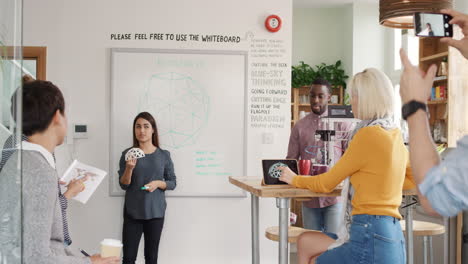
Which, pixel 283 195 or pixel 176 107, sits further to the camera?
pixel 176 107

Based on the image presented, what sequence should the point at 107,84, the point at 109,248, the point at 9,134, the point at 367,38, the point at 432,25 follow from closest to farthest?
the point at 9,134
the point at 432,25
the point at 109,248
the point at 107,84
the point at 367,38

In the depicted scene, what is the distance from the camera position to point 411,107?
1372 millimetres

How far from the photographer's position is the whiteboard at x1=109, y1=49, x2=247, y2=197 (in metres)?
4.64

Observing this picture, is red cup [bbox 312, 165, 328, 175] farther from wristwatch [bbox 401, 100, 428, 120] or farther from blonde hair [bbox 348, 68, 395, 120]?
wristwatch [bbox 401, 100, 428, 120]

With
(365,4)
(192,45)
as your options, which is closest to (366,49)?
(365,4)

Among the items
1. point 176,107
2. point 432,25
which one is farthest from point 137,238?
point 432,25

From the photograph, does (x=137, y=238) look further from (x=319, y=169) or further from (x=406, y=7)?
(x=406, y=7)

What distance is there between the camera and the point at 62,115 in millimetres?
1882

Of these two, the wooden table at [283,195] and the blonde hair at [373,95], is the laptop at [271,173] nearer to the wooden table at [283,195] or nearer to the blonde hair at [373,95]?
the wooden table at [283,195]

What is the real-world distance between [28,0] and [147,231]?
6.96 ft

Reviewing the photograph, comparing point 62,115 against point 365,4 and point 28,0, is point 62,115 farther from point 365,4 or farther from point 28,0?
point 365,4

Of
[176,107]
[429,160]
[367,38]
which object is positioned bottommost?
[429,160]

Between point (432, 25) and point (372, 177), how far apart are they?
0.98 meters

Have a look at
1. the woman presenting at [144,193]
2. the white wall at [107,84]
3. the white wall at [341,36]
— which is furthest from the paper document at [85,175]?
the white wall at [341,36]
